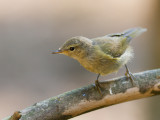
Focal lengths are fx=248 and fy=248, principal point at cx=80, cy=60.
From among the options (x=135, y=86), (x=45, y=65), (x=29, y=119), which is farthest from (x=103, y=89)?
(x=45, y=65)

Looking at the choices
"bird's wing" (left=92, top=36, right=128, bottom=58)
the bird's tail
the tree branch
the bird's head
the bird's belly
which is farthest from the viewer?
the bird's tail

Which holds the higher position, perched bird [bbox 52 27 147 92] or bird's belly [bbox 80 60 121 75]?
perched bird [bbox 52 27 147 92]

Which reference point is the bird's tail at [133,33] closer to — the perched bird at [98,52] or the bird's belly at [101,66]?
the perched bird at [98,52]

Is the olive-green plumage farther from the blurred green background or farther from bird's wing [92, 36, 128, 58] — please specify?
the blurred green background

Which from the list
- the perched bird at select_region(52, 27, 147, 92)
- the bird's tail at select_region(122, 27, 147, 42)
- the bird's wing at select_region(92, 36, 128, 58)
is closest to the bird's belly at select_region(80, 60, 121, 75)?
the perched bird at select_region(52, 27, 147, 92)

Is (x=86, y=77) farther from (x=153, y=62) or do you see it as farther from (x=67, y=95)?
(x=67, y=95)

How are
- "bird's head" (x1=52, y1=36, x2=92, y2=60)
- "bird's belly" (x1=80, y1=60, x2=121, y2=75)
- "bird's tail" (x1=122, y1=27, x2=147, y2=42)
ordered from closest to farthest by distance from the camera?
1. "bird's head" (x1=52, y1=36, x2=92, y2=60)
2. "bird's belly" (x1=80, y1=60, x2=121, y2=75)
3. "bird's tail" (x1=122, y1=27, x2=147, y2=42)

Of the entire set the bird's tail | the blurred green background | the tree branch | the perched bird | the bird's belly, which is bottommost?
the tree branch
